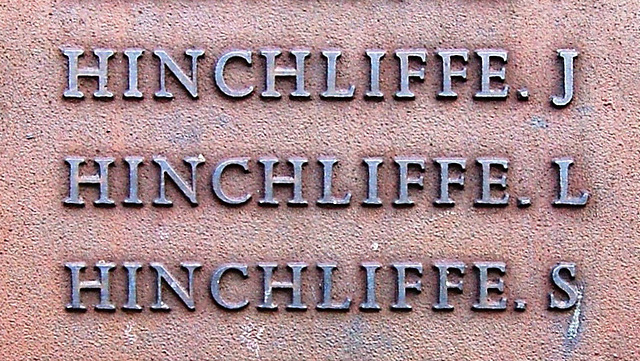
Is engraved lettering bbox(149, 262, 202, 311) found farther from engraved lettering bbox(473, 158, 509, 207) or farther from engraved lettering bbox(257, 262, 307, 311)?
engraved lettering bbox(473, 158, 509, 207)

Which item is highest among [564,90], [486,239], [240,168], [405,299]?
[564,90]

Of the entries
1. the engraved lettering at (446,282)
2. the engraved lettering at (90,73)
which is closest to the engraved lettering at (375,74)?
the engraved lettering at (446,282)

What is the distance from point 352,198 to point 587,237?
2.29ft

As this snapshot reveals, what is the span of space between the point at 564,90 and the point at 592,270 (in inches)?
21.0

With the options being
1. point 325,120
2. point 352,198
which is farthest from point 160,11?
point 352,198

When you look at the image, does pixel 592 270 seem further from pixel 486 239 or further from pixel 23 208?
pixel 23 208

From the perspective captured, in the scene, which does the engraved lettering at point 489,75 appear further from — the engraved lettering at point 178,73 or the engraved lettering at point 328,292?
the engraved lettering at point 178,73

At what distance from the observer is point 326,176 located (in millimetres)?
2479

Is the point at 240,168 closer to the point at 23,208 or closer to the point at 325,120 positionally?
the point at 325,120

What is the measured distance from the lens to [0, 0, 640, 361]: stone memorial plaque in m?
2.47

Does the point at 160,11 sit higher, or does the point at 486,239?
the point at 160,11

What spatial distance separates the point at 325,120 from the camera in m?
2.49

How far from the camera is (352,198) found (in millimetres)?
2482

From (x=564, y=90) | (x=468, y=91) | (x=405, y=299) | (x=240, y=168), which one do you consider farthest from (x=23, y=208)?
(x=564, y=90)
